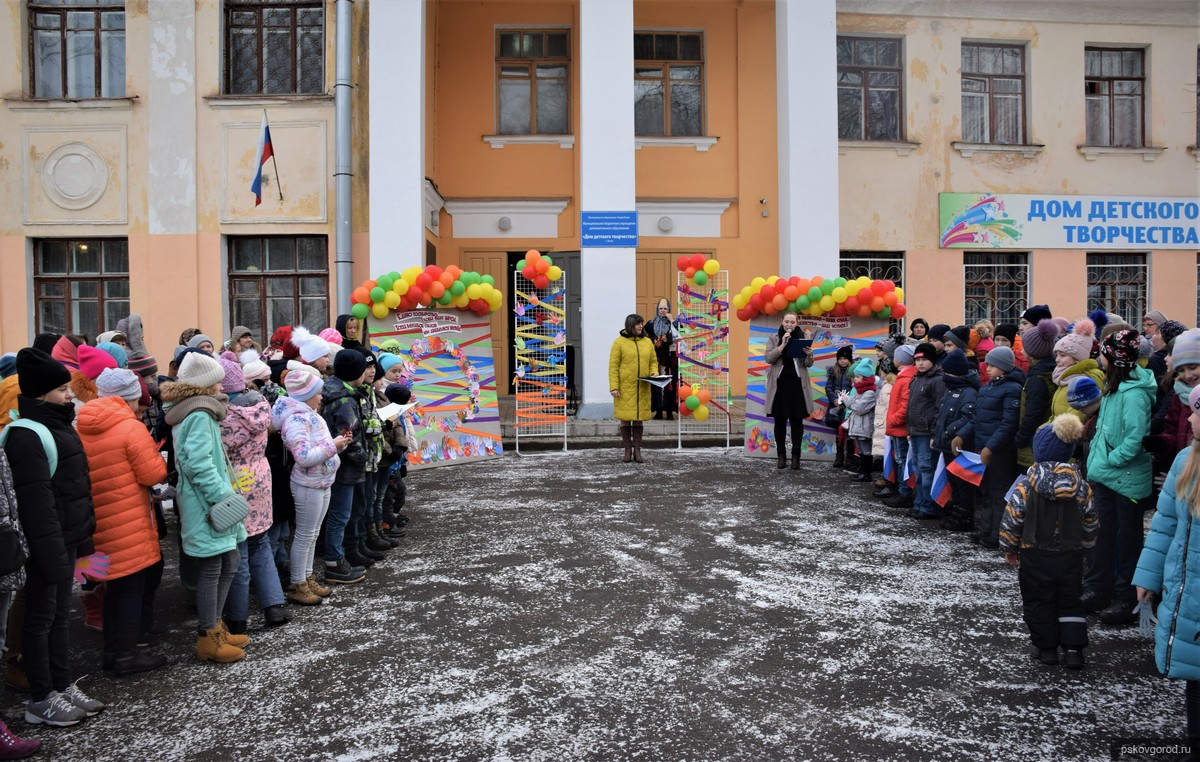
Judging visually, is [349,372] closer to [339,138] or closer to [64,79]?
[339,138]

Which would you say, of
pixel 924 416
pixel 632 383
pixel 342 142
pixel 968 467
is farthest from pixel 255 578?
pixel 342 142

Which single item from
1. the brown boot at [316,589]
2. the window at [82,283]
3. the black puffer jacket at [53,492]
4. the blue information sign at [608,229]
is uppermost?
the blue information sign at [608,229]

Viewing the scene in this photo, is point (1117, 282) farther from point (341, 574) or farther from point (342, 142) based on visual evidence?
point (341, 574)

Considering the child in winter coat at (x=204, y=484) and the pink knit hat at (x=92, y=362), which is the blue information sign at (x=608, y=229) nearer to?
the pink knit hat at (x=92, y=362)

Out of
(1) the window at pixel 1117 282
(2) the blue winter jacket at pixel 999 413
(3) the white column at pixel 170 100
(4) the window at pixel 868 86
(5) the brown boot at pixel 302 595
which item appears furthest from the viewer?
(1) the window at pixel 1117 282

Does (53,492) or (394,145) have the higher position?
(394,145)

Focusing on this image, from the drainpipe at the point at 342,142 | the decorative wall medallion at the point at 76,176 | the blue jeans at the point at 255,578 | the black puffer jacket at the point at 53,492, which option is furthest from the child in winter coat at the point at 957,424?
the decorative wall medallion at the point at 76,176

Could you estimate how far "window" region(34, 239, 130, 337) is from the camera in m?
14.4

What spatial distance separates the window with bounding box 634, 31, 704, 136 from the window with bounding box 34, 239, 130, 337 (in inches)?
376

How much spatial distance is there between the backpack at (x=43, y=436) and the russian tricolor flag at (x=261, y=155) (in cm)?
1106

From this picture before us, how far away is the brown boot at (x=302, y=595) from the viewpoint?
216 inches

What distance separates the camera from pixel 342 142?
13.8 metres

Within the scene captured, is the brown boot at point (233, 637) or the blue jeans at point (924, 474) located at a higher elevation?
the blue jeans at point (924, 474)

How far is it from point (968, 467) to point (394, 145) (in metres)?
10.3
